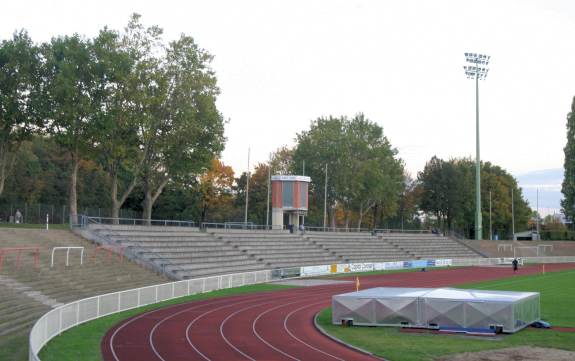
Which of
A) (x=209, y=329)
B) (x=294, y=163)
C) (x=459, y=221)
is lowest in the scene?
(x=209, y=329)

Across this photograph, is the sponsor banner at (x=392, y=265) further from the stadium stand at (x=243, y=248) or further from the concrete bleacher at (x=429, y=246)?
the concrete bleacher at (x=429, y=246)

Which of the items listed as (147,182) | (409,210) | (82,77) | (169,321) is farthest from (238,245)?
(409,210)

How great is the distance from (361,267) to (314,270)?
9.09m

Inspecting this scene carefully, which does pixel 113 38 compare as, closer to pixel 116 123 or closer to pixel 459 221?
pixel 116 123

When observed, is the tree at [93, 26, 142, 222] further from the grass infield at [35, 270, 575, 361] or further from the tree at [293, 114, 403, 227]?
the tree at [293, 114, 403, 227]

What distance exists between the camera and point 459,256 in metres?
82.2

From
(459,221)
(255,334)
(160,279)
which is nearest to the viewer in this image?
(255,334)

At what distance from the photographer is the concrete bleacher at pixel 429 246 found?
259 ft

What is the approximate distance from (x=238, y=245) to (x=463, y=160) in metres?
75.3

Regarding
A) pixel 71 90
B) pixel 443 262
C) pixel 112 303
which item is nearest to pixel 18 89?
pixel 71 90

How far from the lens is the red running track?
21219mm

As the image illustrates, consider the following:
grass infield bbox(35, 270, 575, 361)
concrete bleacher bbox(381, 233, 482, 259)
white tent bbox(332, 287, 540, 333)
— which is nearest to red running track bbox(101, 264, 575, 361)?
grass infield bbox(35, 270, 575, 361)

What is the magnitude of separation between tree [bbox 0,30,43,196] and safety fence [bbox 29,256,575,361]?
17.3 metres

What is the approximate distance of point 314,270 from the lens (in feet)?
186
